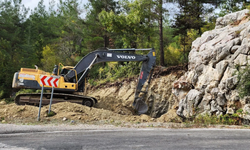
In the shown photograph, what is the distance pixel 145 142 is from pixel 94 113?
6.21m

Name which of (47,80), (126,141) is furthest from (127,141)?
(47,80)

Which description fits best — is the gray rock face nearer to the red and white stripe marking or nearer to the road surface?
the road surface

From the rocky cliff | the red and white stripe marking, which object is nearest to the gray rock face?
the rocky cliff

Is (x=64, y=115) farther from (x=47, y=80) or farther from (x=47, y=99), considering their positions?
(x=47, y=99)

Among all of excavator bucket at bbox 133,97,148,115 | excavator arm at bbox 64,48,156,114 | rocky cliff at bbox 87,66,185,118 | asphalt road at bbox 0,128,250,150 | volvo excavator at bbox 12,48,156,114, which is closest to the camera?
asphalt road at bbox 0,128,250,150

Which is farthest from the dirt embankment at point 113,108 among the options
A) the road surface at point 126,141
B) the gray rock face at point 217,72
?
the road surface at point 126,141

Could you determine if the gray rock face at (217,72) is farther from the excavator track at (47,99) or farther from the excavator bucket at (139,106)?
the excavator track at (47,99)

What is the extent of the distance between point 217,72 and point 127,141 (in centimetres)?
748

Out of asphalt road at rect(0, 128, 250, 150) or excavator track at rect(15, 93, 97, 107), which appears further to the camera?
excavator track at rect(15, 93, 97, 107)

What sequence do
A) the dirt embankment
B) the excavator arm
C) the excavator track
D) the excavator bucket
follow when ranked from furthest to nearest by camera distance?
1. the excavator bucket
2. the excavator arm
3. the excavator track
4. the dirt embankment

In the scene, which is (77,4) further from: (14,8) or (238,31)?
(238,31)

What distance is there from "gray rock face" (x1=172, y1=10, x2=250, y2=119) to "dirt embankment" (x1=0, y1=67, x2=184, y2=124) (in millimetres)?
1644

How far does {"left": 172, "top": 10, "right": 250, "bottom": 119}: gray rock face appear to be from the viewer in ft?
35.1

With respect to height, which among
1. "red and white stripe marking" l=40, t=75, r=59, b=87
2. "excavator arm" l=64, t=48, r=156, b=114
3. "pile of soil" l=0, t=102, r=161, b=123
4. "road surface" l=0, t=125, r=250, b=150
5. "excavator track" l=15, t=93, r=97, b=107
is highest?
"excavator arm" l=64, t=48, r=156, b=114
